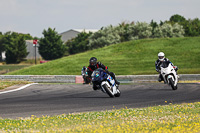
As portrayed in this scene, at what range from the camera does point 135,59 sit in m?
48.5

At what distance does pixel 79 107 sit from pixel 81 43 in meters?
97.1

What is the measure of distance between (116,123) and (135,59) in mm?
40237

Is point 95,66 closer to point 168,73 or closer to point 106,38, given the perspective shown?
point 168,73

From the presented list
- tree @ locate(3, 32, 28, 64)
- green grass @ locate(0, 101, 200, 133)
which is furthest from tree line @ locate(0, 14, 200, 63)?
green grass @ locate(0, 101, 200, 133)

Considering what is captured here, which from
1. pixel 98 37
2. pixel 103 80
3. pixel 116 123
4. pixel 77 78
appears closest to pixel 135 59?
pixel 77 78

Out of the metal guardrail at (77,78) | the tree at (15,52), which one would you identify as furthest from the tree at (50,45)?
the metal guardrail at (77,78)

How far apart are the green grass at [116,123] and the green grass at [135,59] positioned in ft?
88.8

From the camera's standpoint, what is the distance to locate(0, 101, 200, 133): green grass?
302 inches

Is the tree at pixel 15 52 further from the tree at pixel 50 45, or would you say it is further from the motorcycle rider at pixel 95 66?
the motorcycle rider at pixel 95 66

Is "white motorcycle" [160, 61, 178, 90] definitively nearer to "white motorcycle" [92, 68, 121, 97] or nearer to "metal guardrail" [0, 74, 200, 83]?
"white motorcycle" [92, 68, 121, 97]

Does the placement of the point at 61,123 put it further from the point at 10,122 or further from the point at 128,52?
the point at 128,52

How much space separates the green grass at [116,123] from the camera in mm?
7660

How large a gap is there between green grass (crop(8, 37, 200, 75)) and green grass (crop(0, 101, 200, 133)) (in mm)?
27080

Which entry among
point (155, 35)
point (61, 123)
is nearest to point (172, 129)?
point (61, 123)
